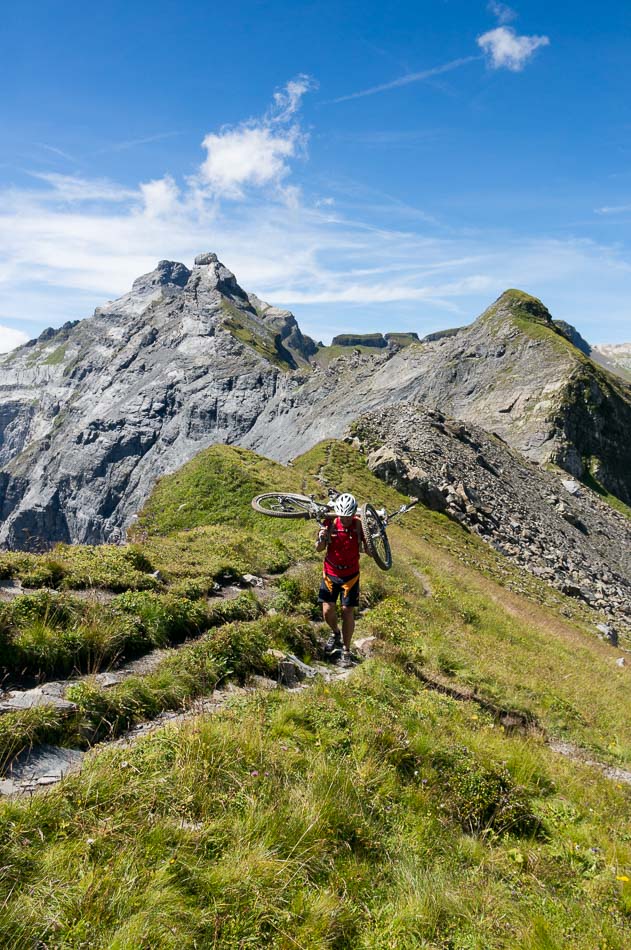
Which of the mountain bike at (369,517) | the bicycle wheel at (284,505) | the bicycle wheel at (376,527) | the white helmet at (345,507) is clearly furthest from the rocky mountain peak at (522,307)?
the white helmet at (345,507)

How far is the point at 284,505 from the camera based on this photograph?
695 inches

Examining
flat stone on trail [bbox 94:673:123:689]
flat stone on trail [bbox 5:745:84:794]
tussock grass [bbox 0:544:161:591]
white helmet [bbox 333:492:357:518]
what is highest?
white helmet [bbox 333:492:357:518]

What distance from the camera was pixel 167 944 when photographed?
2955mm

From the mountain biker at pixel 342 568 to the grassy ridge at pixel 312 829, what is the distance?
2.24 feet

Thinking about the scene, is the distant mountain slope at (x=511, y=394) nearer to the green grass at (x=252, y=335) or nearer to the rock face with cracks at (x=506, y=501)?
the rock face with cracks at (x=506, y=501)

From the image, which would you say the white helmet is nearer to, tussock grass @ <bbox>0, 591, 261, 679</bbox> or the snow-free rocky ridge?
tussock grass @ <bbox>0, 591, 261, 679</bbox>

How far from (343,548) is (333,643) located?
1754mm

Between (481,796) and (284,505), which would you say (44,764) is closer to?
(481,796)

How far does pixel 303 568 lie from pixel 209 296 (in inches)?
6481

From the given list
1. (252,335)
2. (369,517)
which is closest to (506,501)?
(369,517)

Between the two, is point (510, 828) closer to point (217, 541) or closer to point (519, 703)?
point (519, 703)

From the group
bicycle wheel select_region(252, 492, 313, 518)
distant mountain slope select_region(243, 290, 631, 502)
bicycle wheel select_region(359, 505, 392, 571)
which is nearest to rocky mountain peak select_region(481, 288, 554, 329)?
distant mountain slope select_region(243, 290, 631, 502)

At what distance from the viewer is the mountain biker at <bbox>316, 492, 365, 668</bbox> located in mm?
9148

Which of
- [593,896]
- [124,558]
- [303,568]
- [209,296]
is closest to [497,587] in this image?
[303,568]
